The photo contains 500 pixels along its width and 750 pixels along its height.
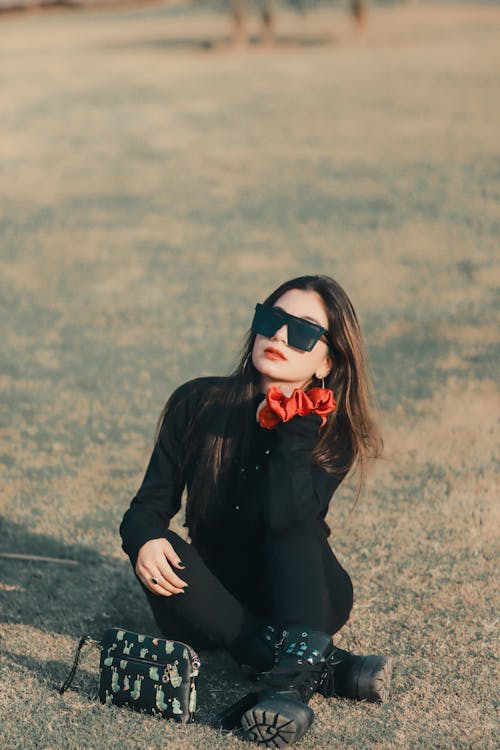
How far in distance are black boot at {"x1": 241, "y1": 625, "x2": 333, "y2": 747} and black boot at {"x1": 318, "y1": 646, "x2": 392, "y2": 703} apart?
0.24 metres

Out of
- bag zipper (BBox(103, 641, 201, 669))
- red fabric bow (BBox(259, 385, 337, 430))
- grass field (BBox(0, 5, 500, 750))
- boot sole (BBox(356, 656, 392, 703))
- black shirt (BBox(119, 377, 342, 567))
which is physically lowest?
grass field (BBox(0, 5, 500, 750))

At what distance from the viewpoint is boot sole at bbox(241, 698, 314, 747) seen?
9.14 ft

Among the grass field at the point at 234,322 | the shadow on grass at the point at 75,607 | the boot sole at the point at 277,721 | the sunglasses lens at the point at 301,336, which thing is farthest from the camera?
the grass field at the point at 234,322

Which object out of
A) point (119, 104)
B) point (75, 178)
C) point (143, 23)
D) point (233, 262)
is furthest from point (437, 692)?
point (143, 23)

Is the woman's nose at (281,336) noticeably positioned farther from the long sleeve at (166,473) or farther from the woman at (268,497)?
the long sleeve at (166,473)

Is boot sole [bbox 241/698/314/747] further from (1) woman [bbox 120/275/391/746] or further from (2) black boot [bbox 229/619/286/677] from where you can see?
(2) black boot [bbox 229/619/286/677]

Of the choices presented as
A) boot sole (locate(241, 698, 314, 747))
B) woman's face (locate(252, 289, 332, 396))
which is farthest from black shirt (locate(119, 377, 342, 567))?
boot sole (locate(241, 698, 314, 747))

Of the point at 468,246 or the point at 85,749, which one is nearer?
the point at 85,749

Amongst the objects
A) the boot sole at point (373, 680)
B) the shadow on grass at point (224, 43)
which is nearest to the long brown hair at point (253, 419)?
the boot sole at point (373, 680)

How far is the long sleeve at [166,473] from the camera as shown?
3254 millimetres

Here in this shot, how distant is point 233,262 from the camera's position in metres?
9.88

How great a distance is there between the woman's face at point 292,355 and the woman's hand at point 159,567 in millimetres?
589

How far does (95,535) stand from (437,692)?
1.83 metres

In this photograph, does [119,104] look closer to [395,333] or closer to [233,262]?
[233,262]
